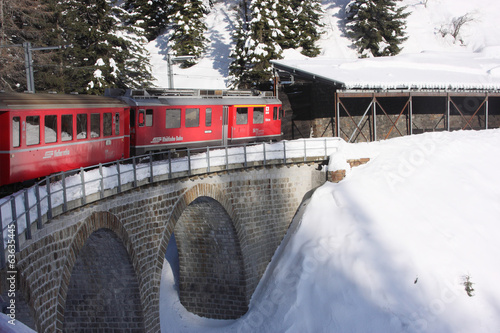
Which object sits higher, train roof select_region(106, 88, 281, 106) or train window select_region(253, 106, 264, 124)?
train roof select_region(106, 88, 281, 106)

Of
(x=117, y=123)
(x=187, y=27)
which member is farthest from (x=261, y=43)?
(x=117, y=123)

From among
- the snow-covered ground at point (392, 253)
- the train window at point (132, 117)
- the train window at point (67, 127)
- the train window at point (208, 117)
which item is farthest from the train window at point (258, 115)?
the train window at point (67, 127)

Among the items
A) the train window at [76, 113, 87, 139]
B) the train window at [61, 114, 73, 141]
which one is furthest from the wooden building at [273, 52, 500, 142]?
the train window at [61, 114, 73, 141]

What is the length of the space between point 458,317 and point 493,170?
923 cm

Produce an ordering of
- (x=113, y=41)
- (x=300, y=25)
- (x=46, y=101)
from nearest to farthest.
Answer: (x=46, y=101), (x=113, y=41), (x=300, y=25)

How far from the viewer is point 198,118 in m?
22.7

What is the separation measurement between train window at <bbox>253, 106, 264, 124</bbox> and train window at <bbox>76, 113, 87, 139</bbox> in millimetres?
11246

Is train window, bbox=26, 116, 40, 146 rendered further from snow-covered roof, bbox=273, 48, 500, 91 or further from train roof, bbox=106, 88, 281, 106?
snow-covered roof, bbox=273, 48, 500, 91

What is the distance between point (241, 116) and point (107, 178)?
39.7 ft

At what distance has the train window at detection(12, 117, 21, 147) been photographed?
505 inches

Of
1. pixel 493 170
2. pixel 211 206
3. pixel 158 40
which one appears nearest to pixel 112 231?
pixel 211 206

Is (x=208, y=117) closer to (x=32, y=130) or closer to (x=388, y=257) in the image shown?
(x=388, y=257)

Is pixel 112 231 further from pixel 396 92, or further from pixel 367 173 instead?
pixel 396 92

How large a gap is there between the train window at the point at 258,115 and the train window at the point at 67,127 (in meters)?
12.0
